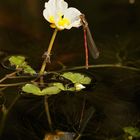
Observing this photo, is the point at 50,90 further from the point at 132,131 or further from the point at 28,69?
the point at 132,131

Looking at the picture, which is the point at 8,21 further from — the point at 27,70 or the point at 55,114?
the point at 55,114

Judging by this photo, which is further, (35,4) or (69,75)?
(35,4)

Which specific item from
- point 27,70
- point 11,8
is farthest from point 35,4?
point 27,70

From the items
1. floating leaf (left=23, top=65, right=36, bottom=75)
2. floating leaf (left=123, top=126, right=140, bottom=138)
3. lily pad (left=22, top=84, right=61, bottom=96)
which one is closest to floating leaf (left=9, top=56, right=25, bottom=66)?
floating leaf (left=23, top=65, right=36, bottom=75)

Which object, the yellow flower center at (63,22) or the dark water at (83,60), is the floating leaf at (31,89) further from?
the yellow flower center at (63,22)

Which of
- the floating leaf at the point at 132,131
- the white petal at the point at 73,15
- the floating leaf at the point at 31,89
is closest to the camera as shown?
the floating leaf at the point at 132,131

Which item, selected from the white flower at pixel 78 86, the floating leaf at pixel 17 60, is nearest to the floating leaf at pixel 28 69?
the floating leaf at pixel 17 60
